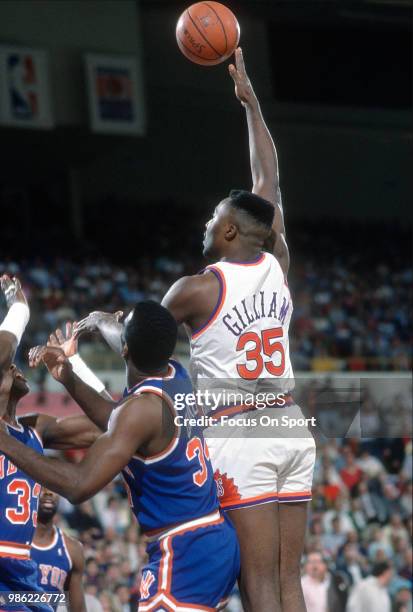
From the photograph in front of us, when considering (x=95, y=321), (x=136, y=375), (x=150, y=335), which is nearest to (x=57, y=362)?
(x=136, y=375)

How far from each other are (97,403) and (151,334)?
1.75 ft

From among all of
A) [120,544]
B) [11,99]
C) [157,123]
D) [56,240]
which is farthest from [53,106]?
[120,544]

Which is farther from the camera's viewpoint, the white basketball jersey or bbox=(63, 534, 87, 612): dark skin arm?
bbox=(63, 534, 87, 612): dark skin arm

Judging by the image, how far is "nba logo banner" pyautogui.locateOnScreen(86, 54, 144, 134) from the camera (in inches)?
872

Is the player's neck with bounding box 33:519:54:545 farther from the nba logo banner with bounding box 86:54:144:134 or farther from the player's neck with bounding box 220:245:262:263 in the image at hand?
the nba logo banner with bounding box 86:54:144:134

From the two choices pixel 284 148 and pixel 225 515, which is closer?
pixel 225 515

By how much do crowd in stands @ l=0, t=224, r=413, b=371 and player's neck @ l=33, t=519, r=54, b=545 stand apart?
982cm

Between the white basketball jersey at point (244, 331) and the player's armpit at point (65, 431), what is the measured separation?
40.0 inches

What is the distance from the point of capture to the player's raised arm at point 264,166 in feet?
18.2

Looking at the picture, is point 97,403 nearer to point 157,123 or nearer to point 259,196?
point 259,196

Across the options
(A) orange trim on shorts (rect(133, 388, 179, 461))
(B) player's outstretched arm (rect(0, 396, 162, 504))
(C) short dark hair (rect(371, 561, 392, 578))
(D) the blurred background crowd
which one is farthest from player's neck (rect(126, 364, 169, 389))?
(C) short dark hair (rect(371, 561, 392, 578))

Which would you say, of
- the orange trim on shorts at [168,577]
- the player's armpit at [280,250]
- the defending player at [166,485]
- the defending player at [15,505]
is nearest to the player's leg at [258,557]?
the defending player at [166,485]

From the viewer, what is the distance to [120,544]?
36.6 feet

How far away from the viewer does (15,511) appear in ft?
17.8
